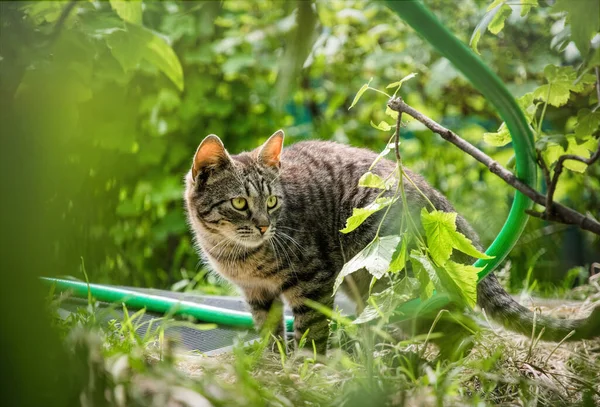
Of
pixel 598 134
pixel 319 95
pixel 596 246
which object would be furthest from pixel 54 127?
pixel 319 95

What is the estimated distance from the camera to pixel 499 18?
1357mm

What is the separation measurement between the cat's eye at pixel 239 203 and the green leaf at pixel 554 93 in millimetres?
1071

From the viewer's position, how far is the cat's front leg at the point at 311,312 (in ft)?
6.35

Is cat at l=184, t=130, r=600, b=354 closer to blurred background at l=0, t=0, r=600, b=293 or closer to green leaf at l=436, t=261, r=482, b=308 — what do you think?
blurred background at l=0, t=0, r=600, b=293

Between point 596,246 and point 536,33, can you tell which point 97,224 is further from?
point 536,33

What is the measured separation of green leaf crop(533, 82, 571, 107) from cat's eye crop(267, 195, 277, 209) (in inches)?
39.9

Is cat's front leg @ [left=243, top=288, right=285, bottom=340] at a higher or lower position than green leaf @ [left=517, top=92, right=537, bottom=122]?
lower

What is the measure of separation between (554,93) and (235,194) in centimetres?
113

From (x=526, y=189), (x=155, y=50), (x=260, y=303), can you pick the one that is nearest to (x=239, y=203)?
(x=260, y=303)

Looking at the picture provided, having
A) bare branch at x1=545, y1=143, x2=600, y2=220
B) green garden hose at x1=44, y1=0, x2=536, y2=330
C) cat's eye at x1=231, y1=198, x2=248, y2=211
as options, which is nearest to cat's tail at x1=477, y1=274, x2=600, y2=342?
green garden hose at x1=44, y1=0, x2=536, y2=330

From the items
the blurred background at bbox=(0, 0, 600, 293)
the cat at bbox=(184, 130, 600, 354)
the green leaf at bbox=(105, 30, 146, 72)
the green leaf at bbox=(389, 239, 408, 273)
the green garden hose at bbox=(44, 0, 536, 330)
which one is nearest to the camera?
the green garden hose at bbox=(44, 0, 536, 330)

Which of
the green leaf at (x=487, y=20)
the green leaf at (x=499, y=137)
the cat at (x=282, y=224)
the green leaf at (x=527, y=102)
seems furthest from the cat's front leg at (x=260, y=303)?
the green leaf at (x=487, y=20)

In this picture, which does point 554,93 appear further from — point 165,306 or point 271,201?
point 165,306

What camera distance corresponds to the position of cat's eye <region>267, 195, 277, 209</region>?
83.9 inches
